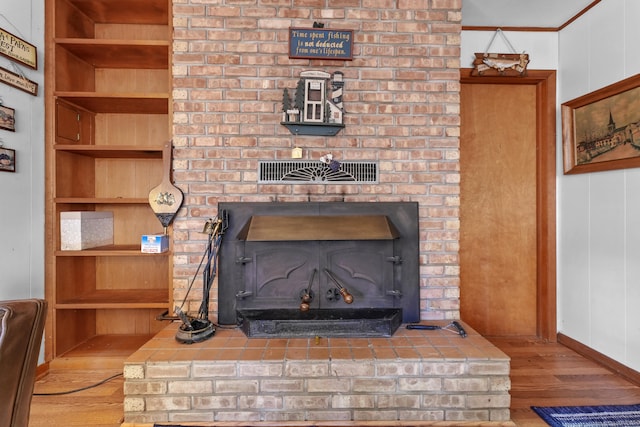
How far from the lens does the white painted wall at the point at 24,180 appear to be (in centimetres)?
187

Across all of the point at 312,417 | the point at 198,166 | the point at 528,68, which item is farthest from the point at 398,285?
the point at 528,68

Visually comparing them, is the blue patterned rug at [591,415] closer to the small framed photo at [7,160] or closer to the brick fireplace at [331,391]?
the brick fireplace at [331,391]

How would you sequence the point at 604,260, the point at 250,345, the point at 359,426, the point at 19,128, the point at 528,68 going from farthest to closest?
the point at 528,68 → the point at 604,260 → the point at 19,128 → the point at 250,345 → the point at 359,426

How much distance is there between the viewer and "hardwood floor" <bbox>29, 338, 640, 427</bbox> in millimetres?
1695

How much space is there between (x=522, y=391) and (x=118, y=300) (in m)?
2.42

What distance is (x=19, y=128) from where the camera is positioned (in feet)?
6.36

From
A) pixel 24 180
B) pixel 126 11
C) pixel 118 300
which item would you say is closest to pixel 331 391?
pixel 118 300

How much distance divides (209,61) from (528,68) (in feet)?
7.54

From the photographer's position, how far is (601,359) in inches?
87.7

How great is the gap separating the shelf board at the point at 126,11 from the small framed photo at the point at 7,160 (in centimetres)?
106

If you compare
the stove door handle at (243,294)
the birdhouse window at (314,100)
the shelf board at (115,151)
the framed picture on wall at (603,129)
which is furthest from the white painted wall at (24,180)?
the framed picture on wall at (603,129)

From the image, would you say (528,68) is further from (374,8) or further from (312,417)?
(312,417)

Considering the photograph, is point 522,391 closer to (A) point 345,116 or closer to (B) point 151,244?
(A) point 345,116

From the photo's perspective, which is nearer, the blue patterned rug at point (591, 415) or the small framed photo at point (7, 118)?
the blue patterned rug at point (591, 415)
